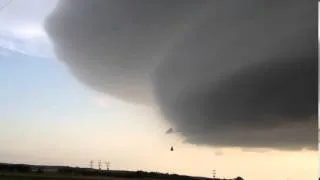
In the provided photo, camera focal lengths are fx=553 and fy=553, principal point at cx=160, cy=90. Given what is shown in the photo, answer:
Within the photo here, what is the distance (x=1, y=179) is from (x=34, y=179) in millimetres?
16586

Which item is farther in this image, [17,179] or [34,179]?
[34,179]

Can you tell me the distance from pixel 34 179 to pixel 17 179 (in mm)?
12378

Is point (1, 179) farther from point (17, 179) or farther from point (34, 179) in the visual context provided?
point (34, 179)

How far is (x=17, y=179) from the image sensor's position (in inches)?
5492

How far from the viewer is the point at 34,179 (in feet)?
497

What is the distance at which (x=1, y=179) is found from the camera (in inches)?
5349

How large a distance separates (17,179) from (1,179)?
15.5ft

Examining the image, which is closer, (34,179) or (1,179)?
(1,179)

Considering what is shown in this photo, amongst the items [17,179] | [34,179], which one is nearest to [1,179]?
[17,179]
